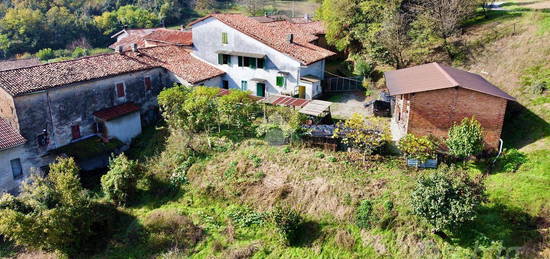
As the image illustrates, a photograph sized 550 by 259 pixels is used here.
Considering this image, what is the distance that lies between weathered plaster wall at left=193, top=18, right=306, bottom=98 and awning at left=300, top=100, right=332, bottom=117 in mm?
6478

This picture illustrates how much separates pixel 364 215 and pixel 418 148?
5.04m

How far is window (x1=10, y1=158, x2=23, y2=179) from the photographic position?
27094 millimetres

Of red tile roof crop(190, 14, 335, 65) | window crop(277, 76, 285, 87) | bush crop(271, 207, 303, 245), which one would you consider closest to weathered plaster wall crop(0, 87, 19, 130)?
red tile roof crop(190, 14, 335, 65)

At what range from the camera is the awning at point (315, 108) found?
89.4ft

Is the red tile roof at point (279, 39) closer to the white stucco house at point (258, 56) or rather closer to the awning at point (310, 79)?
the white stucco house at point (258, 56)

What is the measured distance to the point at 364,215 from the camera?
2036 centimetres

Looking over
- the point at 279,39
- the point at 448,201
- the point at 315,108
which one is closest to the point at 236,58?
the point at 279,39

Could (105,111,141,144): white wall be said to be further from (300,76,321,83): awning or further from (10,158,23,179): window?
(300,76,321,83): awning

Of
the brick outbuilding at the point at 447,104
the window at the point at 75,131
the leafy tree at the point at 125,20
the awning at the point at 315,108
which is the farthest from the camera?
the leafy tree at the point at 125,20

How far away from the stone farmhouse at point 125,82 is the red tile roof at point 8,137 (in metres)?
0.06

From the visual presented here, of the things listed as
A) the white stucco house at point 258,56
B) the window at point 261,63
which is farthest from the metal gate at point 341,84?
the window at point 261,63

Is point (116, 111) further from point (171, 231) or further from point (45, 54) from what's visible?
point (45, 54)

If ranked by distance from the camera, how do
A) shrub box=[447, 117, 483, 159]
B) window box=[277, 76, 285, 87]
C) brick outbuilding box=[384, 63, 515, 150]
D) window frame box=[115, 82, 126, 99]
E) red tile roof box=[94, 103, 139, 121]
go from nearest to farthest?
1. shrub box=[447, 117, 483, 159]
2. brick outbuilding box=[384, 63, 515, 150]
3. red tile roof box=[94, 103, 139, 121]
4. window frame box=[115, 82, 126, 99]
5. window box=[277, 76, 285, 87]

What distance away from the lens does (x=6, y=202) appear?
22.0 meters
